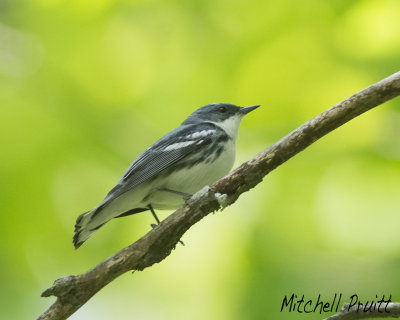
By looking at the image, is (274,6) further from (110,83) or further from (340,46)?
(110,83)

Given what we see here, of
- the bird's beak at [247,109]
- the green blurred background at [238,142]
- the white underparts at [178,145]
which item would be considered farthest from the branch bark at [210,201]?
the bird's beak at [247,109]

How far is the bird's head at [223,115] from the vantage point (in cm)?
468

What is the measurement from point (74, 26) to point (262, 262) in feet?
8.07

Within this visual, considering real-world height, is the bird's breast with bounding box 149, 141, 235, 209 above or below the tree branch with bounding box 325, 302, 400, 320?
above

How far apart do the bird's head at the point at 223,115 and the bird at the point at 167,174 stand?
0.68ft

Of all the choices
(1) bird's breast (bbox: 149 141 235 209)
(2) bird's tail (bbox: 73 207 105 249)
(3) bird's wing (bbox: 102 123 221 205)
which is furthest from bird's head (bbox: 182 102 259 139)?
(2) bird's tail (bbox: 73 207 105 249)

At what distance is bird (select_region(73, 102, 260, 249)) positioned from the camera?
13.4ft

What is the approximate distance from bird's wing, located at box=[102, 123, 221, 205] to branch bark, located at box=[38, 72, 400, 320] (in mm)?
772

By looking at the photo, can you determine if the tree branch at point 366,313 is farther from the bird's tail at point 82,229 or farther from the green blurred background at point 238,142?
the bird's tail at point 82,229

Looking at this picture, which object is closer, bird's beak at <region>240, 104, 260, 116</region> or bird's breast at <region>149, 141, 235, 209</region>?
bird's breast at <region>149, 141, 235, 209</region>

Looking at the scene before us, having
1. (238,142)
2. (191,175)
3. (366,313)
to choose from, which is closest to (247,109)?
(238,142)

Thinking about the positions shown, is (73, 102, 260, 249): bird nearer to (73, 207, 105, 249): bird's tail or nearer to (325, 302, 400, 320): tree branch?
(73, 207, 105, 249): bird's tail

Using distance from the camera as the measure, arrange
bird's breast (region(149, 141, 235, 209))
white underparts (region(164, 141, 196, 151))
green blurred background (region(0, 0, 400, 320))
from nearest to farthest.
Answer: green blurred background (region(0, 0, 400, 320))
bird's breast (region(149, 141, 235, 209))
white underparts (region(164, 141, 196, 151))

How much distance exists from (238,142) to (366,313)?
6.64 feet
